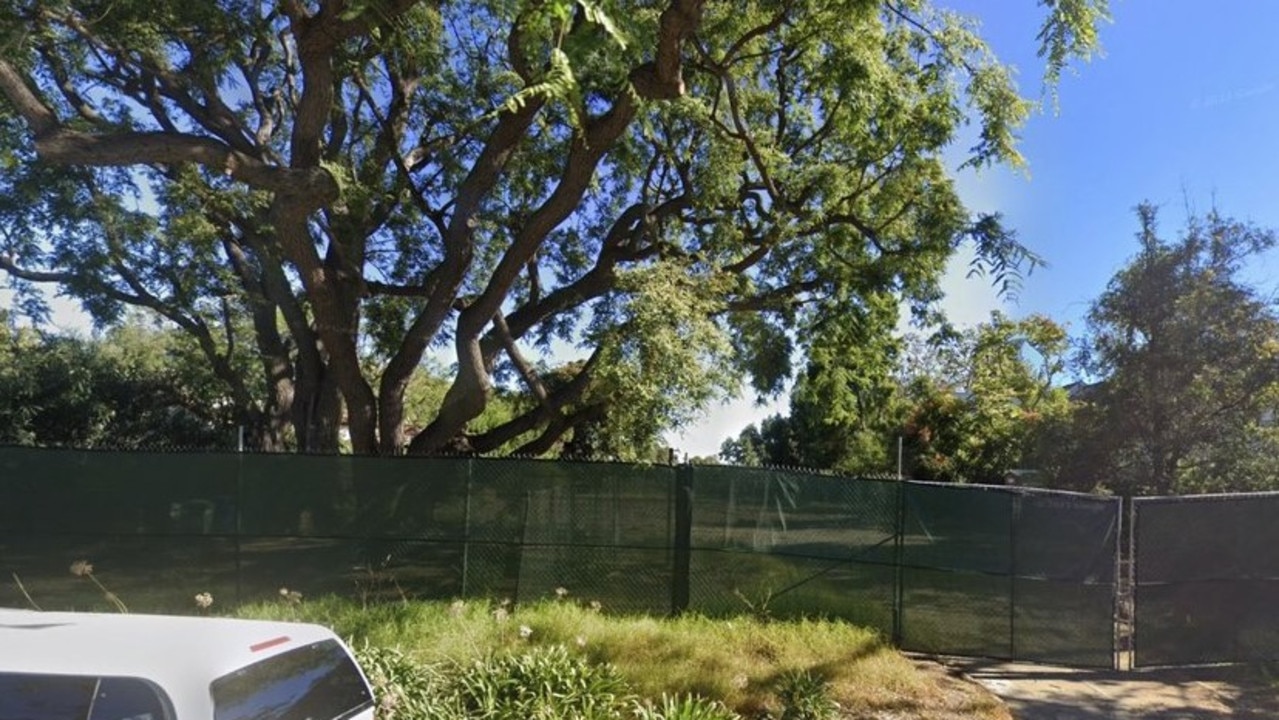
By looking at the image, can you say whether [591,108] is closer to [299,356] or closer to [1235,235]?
[299,356]

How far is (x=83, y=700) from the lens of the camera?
3.43 m

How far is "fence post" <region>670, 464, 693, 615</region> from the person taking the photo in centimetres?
1022

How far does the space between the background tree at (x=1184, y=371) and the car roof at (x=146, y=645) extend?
11.7 m

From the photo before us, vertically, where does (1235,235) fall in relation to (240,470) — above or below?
above

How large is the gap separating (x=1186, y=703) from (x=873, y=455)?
87.5 feet

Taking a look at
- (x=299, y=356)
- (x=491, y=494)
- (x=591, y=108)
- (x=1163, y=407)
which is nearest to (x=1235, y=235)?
(x=1163, y=407)

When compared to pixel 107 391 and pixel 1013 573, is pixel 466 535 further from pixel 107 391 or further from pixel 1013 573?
pixel 107 391

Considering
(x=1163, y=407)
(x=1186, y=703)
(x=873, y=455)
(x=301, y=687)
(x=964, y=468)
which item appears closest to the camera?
(x=301, y=687)

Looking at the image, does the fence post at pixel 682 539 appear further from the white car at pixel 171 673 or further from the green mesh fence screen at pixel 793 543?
the white car at pixel 171 673

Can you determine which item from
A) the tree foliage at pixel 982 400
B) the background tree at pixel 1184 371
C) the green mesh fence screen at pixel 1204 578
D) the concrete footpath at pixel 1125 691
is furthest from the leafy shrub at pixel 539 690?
the tree foliage at pixel 982 400

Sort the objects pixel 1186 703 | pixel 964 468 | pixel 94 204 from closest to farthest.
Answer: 1. pixel 1186 703
2. pixel 94 204
3. pixel 964 468

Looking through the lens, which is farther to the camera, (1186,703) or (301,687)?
(1186,703)

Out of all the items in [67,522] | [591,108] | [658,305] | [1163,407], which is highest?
[591,108]

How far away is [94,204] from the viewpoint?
14422 mm
